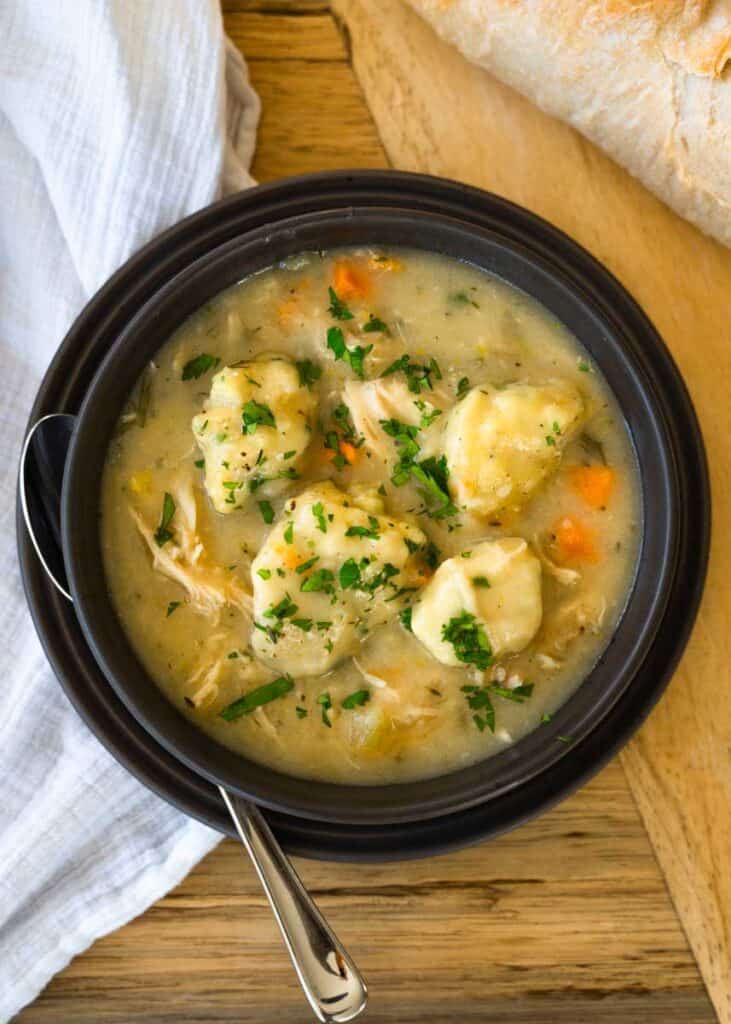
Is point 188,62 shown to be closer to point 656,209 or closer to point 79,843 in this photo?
point 656,209

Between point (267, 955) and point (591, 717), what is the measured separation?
1235 millimetres

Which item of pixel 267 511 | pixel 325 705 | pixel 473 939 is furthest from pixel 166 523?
pixel 473 939

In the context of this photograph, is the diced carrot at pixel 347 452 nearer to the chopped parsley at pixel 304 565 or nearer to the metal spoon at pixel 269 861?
the chopped parsley at pixel 304 565

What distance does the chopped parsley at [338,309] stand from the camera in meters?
2.65

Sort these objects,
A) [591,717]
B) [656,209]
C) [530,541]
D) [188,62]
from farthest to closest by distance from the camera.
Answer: [656,209], [188,62], [530,541], [591,717]

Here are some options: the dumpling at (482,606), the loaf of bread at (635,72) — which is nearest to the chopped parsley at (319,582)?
the dumpling at (482,606)

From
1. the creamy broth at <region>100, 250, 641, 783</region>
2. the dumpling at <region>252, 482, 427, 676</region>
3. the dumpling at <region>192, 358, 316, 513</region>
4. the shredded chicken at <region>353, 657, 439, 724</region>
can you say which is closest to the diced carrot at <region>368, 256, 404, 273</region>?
the creamy broth at <region>100, 250, 641, 783</region>

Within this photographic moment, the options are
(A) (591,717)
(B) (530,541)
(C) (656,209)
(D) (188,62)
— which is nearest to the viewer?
(A) (591,717)

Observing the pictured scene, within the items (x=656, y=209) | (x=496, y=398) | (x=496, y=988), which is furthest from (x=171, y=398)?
(x=496, y=988)

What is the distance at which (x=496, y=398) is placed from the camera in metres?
2.51

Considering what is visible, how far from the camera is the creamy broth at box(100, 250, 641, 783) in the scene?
2496mm

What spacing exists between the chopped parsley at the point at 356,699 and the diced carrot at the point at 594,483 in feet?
2.37

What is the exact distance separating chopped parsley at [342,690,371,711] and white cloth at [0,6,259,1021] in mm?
632

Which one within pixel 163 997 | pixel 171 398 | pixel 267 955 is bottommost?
pixel 163 997
